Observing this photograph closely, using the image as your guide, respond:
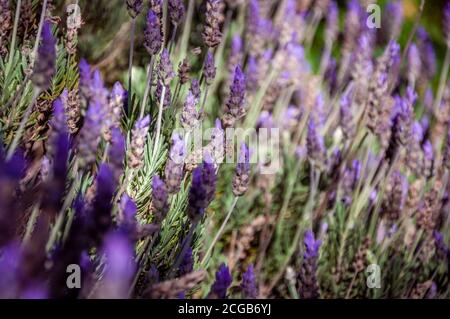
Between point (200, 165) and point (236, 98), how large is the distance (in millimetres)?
190

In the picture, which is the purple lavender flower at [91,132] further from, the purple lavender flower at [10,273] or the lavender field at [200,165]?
the purple lavender flower at [10,273]

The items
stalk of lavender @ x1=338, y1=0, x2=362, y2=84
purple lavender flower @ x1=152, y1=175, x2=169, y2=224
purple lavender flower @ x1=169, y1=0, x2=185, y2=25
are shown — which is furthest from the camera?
stalk of lavender @ x1=338, y1=0, x2=362, y2=84

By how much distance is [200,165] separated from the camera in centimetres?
133

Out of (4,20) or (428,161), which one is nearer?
(4,20)

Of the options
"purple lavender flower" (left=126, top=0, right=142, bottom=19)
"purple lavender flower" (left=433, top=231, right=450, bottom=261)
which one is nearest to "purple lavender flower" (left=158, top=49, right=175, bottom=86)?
"purple lavender flower" (left=126, top=0, right=142, bottom=19)

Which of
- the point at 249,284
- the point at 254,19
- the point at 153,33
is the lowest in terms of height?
the point at 249,284

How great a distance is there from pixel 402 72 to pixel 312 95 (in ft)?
3.82

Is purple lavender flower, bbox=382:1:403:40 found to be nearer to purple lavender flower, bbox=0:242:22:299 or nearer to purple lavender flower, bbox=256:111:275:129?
purple lavender flower, bbox=256:111:275:129

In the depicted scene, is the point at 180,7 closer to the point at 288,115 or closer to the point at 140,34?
the point at 140,34

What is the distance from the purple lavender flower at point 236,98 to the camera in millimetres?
1346

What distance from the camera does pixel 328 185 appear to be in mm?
2096

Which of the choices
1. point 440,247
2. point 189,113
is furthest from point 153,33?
point 440,247

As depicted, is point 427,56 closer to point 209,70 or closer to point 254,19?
point 254,19

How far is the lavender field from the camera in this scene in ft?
2.89
